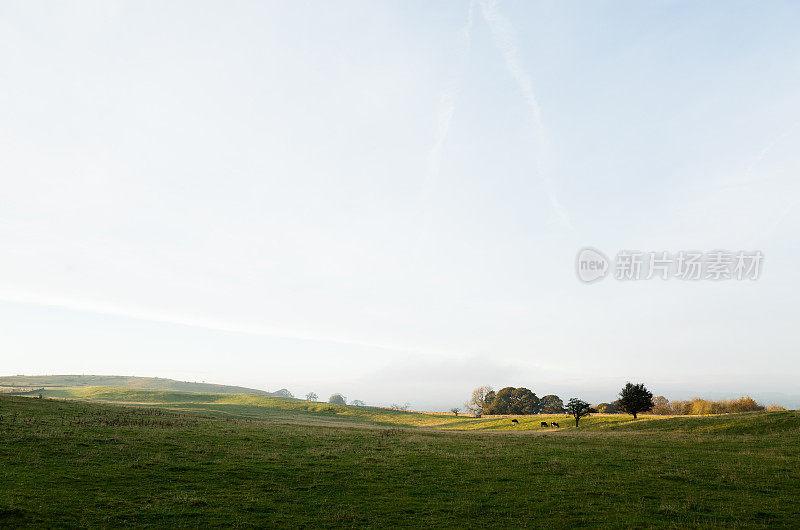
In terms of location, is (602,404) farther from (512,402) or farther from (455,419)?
(455,419)

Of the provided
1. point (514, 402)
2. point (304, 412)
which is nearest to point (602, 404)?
point (514, 402)

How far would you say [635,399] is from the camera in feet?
240

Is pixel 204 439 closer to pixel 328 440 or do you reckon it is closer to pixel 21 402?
pixel 328 440

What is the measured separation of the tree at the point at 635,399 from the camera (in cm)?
7288

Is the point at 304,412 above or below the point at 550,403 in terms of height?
below

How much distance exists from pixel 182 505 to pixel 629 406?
77.8 m

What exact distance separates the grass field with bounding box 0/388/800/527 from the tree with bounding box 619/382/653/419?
114 feet

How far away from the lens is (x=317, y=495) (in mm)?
20125

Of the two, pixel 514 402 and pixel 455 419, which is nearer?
pixel 455 419

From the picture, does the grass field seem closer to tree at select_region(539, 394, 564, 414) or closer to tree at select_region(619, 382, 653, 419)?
tree at select_region(619, 382, 653, 419)

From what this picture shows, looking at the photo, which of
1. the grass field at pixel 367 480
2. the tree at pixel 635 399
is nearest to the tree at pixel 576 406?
the tree at pixel 635 399

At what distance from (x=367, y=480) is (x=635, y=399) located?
223 ft

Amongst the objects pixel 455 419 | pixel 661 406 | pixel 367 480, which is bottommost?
pixel 455 419

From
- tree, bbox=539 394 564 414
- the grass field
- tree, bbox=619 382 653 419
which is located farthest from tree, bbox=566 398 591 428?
tree, bbox=539 394 564 414
